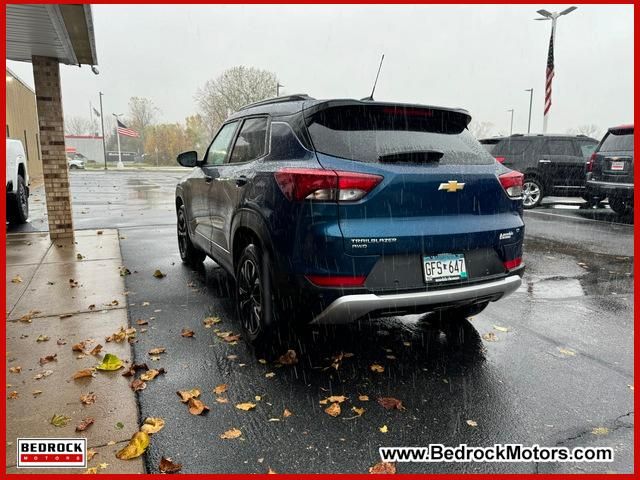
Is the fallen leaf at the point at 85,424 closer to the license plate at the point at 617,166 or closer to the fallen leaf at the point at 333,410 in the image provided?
the fallen leaf at the point at 333,410

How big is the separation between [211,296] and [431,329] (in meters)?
2.27

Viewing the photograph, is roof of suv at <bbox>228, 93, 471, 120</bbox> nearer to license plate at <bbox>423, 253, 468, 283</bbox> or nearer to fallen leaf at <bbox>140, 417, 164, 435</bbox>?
license plate at <bbox>423, 253, 468, 283</bbox>

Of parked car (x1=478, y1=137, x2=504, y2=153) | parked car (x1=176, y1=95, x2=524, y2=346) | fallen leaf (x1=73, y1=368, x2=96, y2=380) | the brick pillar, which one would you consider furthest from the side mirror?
parked car (x1=478, y1=137, x2=504, y2=153)

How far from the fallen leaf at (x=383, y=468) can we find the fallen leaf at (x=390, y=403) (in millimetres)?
487

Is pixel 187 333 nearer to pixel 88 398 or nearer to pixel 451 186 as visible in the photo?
pixel 88 398

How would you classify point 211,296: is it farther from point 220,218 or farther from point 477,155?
point 477,155

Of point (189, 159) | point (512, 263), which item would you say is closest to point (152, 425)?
point (512, 263)

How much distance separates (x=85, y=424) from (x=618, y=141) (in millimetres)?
11193

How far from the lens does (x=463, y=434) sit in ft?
8.45

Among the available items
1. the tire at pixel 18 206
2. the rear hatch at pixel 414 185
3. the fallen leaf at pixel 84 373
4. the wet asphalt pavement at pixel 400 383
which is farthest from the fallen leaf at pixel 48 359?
the tire at pixel 18 206

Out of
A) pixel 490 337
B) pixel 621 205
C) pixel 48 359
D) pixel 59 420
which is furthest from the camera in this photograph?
pixel 621 205

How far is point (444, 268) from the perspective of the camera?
121 inches

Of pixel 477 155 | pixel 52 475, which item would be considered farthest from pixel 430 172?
pixel 52 475

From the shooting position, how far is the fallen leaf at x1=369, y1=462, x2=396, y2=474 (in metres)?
2.29
